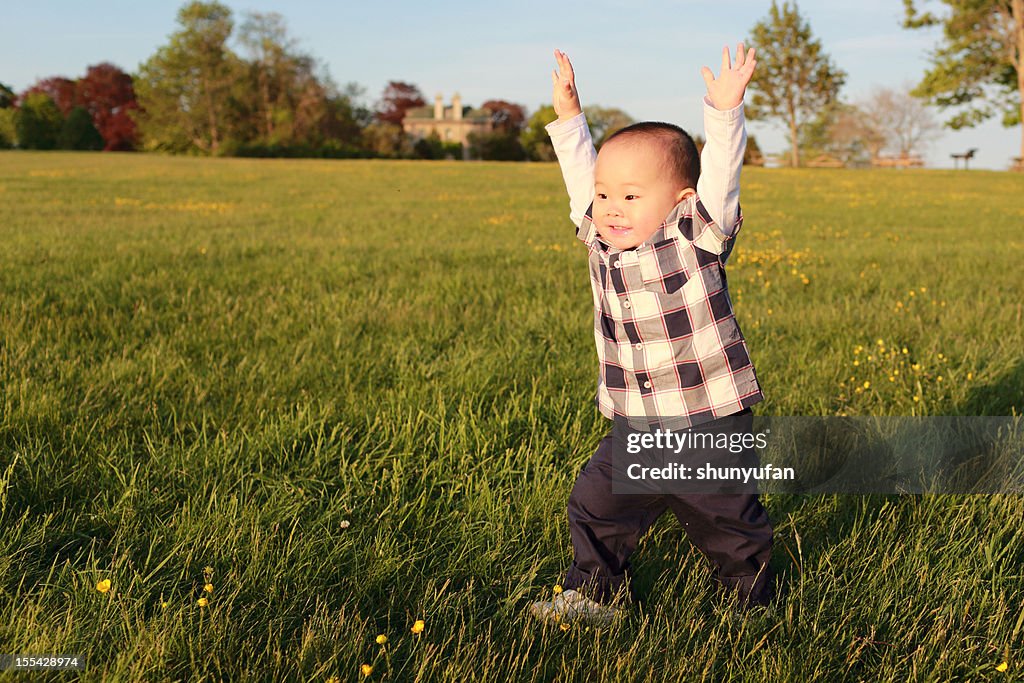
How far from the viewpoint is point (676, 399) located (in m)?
2.27

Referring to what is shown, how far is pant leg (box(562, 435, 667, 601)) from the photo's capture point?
2316 mm

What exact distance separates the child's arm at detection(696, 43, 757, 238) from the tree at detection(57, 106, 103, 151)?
8517 centimetres

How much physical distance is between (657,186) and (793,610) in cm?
129

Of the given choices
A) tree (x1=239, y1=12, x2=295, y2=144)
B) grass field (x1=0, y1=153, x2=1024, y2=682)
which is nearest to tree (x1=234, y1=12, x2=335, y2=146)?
tree (x1=239, y1=12, x2=295, y2=144)

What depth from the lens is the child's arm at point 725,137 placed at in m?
2.05

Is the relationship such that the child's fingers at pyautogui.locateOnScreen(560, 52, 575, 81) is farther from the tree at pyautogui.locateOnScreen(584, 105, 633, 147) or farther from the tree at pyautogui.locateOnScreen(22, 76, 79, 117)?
the tree at pyautogui.locateOnScreen(22, 76, 79, 117)

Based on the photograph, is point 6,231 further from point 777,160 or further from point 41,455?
point 777,160

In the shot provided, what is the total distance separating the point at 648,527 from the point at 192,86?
84050 mm

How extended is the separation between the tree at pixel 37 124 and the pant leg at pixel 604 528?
3373 inches

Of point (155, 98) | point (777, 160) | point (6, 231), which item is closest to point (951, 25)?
point (777, 160)

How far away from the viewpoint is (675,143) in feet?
7.04

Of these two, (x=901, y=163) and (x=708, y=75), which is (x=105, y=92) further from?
(x=708, y=75)

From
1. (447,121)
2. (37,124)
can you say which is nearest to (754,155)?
(447,121)

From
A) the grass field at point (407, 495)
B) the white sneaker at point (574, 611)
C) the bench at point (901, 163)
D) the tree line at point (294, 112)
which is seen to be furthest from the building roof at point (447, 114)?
the white sneaker at point (574, 611)
